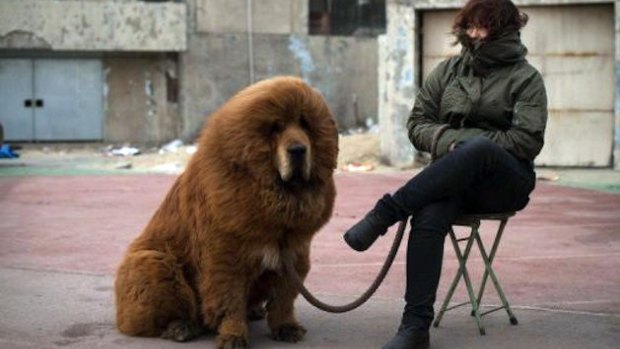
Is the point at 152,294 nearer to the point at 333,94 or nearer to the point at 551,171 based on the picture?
the point at 551,171

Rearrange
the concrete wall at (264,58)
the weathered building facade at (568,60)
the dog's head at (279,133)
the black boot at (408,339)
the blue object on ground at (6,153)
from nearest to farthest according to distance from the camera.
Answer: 1. the dog's head at (279,133)
2. the black boot at (408,339)
3. the weathered building facade at (568,60)
4. the blue object on ground at (6,153)
5. the concrete wall at (264,58)

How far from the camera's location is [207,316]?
4.61 metres

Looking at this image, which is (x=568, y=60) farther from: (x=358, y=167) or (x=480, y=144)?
(x=480, y=144)

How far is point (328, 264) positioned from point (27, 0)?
1822cm

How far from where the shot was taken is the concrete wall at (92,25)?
2316cm

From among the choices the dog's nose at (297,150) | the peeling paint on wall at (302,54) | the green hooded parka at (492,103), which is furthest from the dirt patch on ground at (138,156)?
the dog's nose at (297,150)

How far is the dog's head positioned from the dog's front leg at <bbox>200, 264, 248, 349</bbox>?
564mm

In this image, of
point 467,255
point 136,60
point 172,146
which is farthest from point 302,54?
point 467,255

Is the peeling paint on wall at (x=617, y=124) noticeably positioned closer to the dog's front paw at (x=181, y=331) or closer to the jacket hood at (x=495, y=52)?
the jacket hood at (x=495, y=52)

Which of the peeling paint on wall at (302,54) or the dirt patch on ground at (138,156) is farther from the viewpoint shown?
the peeling paint on wall at (302,54)

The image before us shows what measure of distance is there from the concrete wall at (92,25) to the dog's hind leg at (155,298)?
64.7 feet

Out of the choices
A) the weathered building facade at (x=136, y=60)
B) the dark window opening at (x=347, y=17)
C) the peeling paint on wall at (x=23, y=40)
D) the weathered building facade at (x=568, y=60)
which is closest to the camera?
the weathered building facade at (x=568, y=60)

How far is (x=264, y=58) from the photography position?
82.6ft

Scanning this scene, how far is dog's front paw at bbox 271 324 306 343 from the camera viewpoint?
15.9 feet
